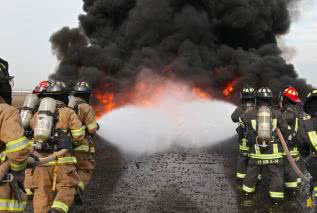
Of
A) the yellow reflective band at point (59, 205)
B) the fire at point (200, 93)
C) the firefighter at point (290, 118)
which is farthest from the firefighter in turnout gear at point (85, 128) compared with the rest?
the fire at point (200, 93)

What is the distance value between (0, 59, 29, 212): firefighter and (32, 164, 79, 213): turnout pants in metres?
1.34

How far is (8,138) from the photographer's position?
305cm

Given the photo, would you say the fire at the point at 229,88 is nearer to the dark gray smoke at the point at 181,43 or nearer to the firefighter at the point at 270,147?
the dark gray smoke at the point at 181,43

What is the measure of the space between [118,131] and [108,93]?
712 centimetres

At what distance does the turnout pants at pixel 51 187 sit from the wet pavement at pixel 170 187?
1.37m

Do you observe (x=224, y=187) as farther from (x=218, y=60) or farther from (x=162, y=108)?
(x=218, y=60)

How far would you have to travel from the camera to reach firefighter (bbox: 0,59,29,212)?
10.1 ft

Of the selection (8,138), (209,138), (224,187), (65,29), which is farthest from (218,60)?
(8,138)

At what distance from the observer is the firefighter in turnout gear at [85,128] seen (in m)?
6.17

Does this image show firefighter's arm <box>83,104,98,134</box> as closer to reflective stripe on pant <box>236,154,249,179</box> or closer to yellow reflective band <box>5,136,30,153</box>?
yellow reflective band <box>5,136,30,153</box>

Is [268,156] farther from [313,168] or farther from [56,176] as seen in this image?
[56,176]

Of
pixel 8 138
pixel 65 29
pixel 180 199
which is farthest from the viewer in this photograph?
pixel 65 29

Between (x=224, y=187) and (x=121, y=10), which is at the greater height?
(x=121, y=10)

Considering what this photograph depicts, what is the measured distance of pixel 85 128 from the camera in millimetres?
6184
